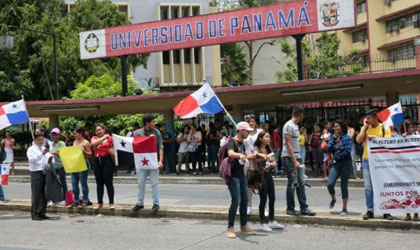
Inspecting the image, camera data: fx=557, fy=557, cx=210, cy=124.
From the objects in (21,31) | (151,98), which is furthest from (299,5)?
(21,31)

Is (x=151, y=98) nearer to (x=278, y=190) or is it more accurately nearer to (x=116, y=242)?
(x=278, y=190)

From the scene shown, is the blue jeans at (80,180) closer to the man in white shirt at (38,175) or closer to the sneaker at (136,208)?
the man in white shirt at (38,175)

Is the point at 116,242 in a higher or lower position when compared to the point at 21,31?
lower

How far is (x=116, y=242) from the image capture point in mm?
8570

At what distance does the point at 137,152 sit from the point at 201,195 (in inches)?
148

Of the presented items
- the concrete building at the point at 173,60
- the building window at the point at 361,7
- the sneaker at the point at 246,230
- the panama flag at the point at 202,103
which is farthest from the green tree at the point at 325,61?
the sneaker at the point at 246,230

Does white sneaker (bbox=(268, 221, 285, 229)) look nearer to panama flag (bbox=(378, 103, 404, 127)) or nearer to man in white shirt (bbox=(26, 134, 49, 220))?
panama flag (bbox=(378, 103, 404, 127))

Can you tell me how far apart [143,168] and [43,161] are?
2.03 m

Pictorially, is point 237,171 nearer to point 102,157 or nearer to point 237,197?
point 237,197

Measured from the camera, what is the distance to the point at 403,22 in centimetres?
4688

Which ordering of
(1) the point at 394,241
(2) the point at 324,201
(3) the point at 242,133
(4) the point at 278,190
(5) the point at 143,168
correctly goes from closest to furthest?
(1) the point at 394,241
(3) the point at 242,133
(5) the point at 143,168
(2) the point at 324,201
(4) the point at 278,190

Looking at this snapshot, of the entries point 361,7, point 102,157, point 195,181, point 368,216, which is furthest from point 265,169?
point 361,7

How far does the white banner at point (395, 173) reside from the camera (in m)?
8.73

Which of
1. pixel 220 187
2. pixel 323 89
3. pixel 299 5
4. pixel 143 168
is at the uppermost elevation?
pixel 299 5
